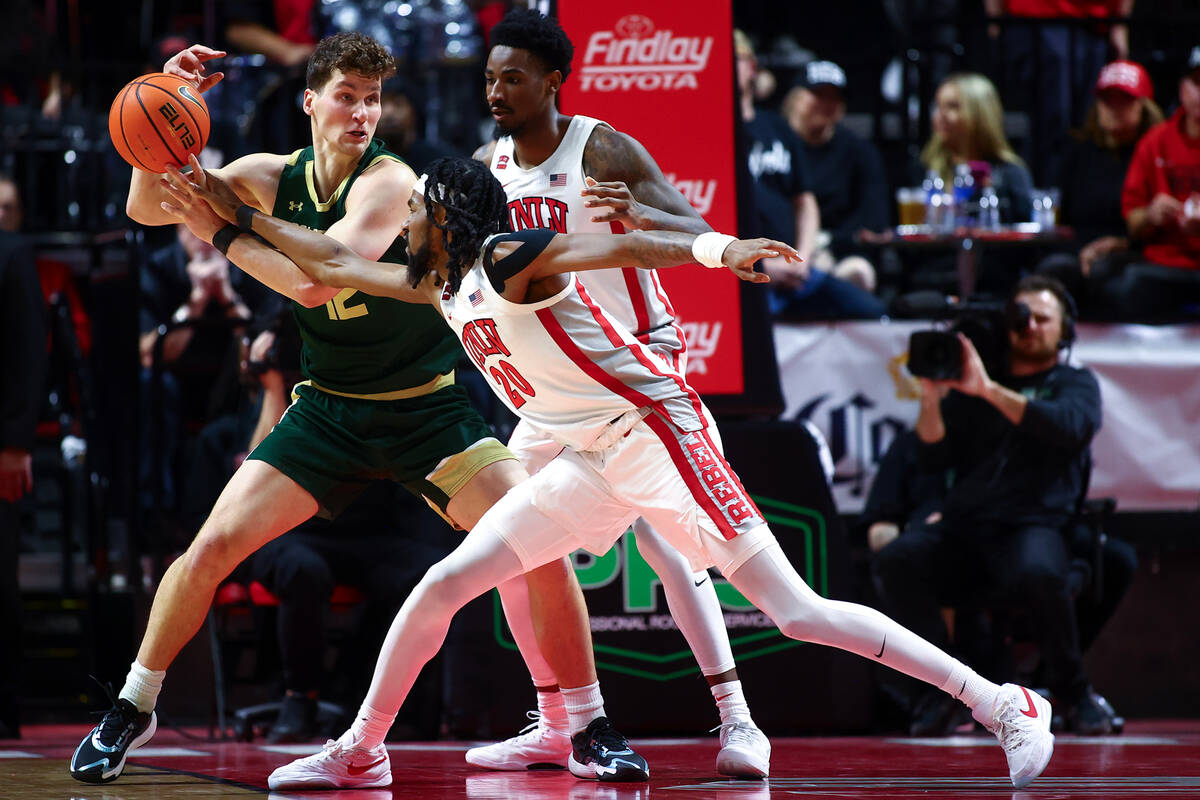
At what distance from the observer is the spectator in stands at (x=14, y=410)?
6328 mm

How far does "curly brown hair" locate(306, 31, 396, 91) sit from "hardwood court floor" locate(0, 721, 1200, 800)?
2067mm

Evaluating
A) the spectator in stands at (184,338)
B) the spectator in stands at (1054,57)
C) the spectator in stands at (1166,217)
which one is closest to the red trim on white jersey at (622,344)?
the spectator in stands at (184,338)

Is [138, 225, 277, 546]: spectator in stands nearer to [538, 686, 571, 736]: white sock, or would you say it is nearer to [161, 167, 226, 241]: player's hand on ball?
[161, 167, 226, 241]: player's hand on ball

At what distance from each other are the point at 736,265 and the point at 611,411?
605 millimetres

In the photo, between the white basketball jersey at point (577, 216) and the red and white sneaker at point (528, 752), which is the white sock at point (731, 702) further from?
the white basketball jersey at point (577, 216)

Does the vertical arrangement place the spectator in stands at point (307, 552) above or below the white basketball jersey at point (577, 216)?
below

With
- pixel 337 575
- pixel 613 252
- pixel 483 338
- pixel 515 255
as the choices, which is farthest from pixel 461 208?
pixel 337 575

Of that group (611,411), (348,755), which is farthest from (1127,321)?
(348,755)

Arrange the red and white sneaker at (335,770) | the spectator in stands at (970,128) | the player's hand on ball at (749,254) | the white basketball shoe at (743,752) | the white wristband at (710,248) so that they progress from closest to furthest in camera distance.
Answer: the player's hand on ball at (749,254) < the white wristband at (710,248) < the red and white sneaker at (335,770) < the white basketball shoe at (743,752) < the spectator in stands at (970,128)

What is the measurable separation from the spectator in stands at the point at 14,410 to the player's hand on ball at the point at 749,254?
376cm

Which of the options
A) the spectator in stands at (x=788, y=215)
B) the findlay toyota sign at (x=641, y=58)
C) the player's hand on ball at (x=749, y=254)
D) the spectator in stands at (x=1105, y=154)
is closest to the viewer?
the player's hand on ball at (x=749, y=254)

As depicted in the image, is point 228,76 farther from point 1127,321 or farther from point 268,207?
point 1127,321

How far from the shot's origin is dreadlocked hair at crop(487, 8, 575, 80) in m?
4.50

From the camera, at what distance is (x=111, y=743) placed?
427 cm
